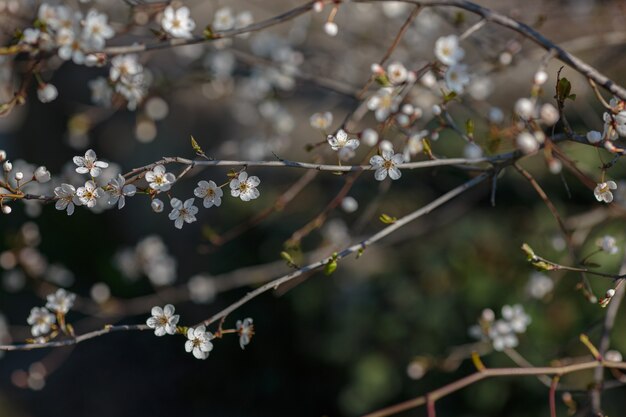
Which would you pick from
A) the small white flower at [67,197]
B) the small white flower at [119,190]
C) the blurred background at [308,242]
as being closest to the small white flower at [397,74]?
the blurred background at [308,242]

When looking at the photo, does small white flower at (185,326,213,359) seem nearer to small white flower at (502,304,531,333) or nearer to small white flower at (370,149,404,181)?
small white flower at (370,149,404,181)

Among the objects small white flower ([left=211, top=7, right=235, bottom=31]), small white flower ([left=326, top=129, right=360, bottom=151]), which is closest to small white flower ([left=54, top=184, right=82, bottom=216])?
small white flower ([left=326, top=129, right=360, bottom=151])

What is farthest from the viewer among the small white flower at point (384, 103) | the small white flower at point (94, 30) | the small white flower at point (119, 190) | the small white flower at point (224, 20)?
the small white flower at point (224, 20)

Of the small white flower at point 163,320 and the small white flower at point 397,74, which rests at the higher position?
the small white flower at point 397,74

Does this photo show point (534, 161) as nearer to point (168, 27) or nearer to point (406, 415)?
point (406, 415)

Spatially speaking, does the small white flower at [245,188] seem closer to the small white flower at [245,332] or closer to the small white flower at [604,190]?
the small white flower at [245,332]

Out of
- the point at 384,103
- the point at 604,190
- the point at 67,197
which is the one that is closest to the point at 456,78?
the point at 384,103

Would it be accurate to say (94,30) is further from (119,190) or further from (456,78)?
(456,78)
